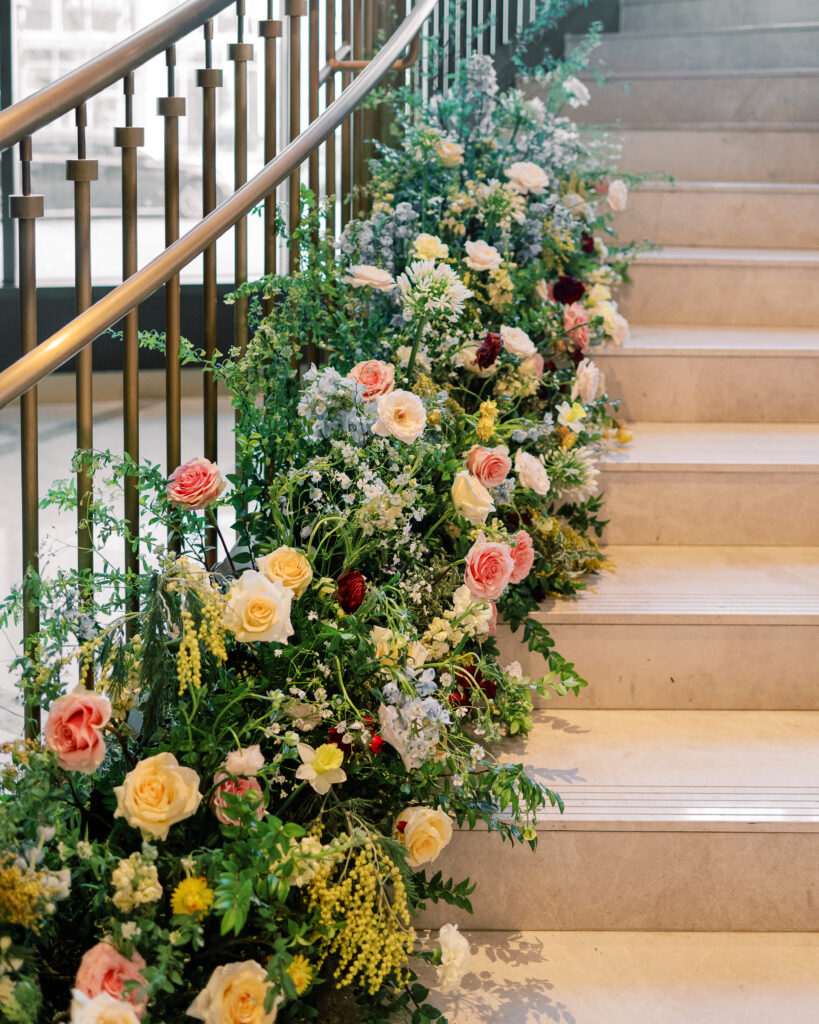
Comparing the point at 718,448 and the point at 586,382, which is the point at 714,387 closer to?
the point at 718,448

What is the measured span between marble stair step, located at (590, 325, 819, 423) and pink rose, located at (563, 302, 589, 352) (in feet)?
0.69

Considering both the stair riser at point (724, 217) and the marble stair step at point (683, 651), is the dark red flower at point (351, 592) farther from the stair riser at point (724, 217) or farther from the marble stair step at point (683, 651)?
the stair riser at point (724, 217)

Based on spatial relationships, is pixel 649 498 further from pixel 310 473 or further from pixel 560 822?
pixel 310 473

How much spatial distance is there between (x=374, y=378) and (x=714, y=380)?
4.31 ft

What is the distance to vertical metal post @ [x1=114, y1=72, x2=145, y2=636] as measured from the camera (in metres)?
1.42

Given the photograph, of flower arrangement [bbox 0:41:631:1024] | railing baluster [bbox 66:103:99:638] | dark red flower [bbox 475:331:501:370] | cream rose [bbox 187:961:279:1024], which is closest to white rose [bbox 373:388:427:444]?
flower arrangement [bbox 0:41:631:1024]

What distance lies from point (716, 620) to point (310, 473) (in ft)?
2.80

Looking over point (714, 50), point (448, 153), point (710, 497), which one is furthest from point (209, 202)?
point (714, 50)

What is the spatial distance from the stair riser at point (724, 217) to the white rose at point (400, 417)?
196cm

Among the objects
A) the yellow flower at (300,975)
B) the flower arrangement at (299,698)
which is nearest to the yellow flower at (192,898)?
the flower arrangement at (299,698)

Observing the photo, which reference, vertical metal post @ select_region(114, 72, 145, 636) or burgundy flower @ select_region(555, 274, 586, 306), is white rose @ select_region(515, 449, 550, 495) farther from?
burgundy flower @ select_region(555, 274, 586, 306)

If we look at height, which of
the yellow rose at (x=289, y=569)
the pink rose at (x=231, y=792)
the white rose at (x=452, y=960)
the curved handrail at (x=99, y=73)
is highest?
the curved handrail at (x=99, y=73)

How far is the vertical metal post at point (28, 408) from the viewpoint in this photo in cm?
121

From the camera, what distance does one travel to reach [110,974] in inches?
40.1
